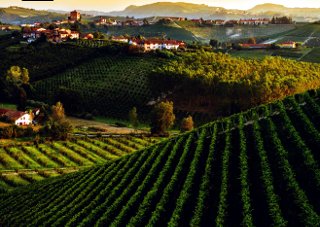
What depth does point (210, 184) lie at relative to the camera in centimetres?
3519

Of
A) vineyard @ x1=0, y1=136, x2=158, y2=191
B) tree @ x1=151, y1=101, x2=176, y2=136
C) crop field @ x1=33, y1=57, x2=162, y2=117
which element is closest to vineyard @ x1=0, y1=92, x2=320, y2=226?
vineyard @ x1=0, y1=136, x2=158, y2=191

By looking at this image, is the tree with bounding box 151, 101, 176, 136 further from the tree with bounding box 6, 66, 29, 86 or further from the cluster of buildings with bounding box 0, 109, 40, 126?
the tree with bounding box 6, 66, 29, 86

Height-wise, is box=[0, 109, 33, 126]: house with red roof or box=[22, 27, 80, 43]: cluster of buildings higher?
box=[22, 27, 80, 43]: cluster of buildings

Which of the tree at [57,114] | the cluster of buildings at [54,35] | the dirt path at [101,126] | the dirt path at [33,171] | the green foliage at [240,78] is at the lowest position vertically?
the dirt path at [101,126]

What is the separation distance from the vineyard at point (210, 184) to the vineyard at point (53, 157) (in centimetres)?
797

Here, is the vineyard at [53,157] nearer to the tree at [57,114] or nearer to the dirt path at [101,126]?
the dirt path at [101,126]

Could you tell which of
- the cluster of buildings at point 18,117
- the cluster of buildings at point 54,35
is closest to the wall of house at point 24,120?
the cluster of buildings at point 18,117

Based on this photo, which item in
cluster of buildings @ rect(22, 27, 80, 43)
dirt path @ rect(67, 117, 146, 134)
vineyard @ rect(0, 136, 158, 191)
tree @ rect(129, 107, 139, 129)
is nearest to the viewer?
vineyard @ rect(0, 136, 158, 191)

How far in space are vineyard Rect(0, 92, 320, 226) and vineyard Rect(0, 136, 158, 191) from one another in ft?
26.2

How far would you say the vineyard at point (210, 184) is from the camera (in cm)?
2936

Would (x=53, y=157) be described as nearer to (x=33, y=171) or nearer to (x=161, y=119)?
(x=33, y=171)

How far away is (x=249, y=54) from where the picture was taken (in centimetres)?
17600

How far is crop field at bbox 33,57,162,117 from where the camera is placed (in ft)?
393

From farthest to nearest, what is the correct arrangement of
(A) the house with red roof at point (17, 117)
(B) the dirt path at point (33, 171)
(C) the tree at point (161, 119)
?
1. (A) the house with red roof at point (17, 117)
2. (C) the tree at point (161, 119)
3. (B) the dirt path at point (33, 171)
